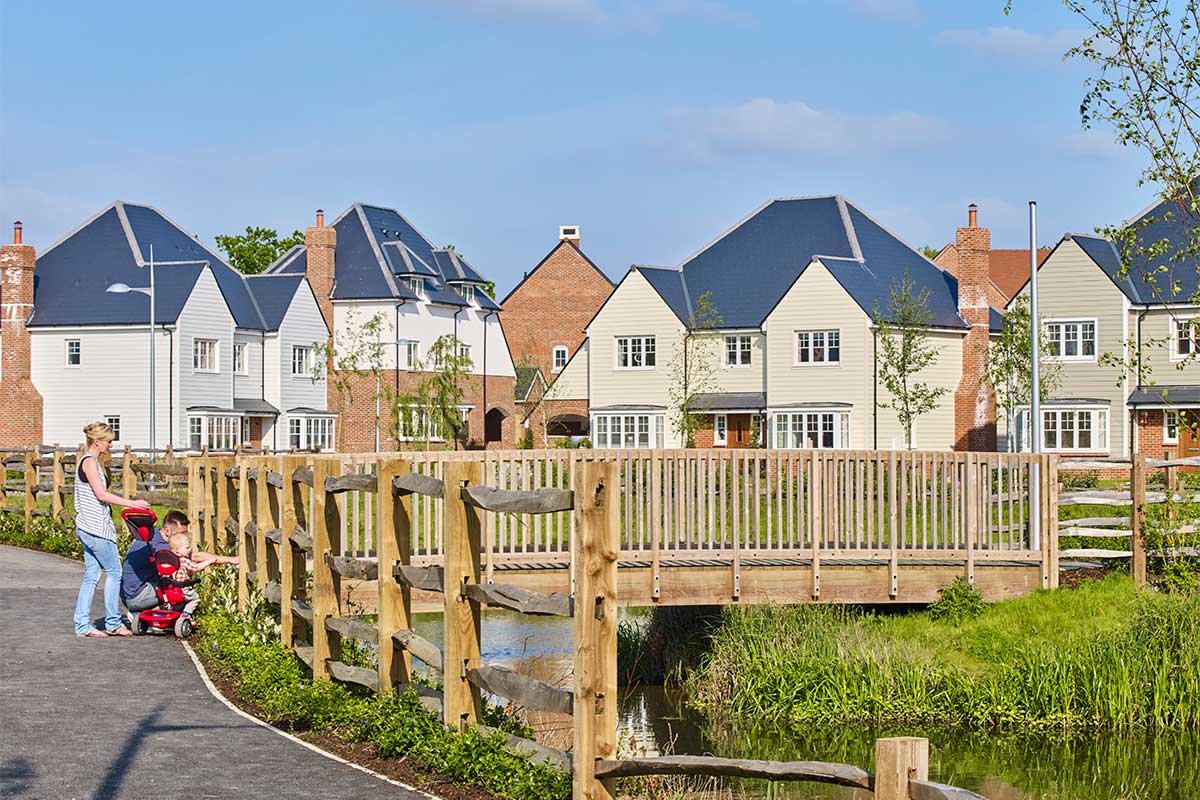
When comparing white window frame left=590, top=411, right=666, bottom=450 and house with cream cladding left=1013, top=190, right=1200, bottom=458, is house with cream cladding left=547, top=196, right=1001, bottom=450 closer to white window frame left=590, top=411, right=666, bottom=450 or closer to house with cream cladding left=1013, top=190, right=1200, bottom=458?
white window frame left=590, top=411, right=666, bottom=450

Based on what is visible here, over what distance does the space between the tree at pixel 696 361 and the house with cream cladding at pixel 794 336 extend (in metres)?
0.22

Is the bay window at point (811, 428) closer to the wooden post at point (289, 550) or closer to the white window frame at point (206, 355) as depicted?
the white window frame at point (206, 355)

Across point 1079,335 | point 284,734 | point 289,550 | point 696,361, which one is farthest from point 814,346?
point 284,734

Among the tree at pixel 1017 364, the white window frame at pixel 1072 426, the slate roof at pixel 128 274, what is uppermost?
the slate roof at pixel 128 274

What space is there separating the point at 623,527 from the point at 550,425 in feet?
182

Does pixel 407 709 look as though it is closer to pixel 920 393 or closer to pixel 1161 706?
pixel 1161 706

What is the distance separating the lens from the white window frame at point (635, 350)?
6244 cm

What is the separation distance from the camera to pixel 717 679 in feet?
55.4

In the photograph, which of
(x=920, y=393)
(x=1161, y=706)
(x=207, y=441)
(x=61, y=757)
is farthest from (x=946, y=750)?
(x=207, y=441)

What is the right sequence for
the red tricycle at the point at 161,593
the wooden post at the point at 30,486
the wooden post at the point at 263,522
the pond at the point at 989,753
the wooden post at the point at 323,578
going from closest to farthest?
1. the wooden post at the point at 323,578
2. the pond at the point at 989,753
3. the wooden post at the point at 263,522
4. the red tricycle at the point at 161,593
5. the wooden post at the point at 30,486

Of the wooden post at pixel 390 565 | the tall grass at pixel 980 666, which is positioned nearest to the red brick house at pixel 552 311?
the tall grass at pixel 980 666

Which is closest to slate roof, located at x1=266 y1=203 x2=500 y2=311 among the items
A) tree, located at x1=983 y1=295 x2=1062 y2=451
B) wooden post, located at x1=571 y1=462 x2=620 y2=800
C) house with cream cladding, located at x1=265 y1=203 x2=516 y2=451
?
house with cream cladding, located at x1=265 y1=203 x2=516 y2=451

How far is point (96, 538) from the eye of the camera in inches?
574

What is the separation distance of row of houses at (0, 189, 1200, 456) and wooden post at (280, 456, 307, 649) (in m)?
42.5
